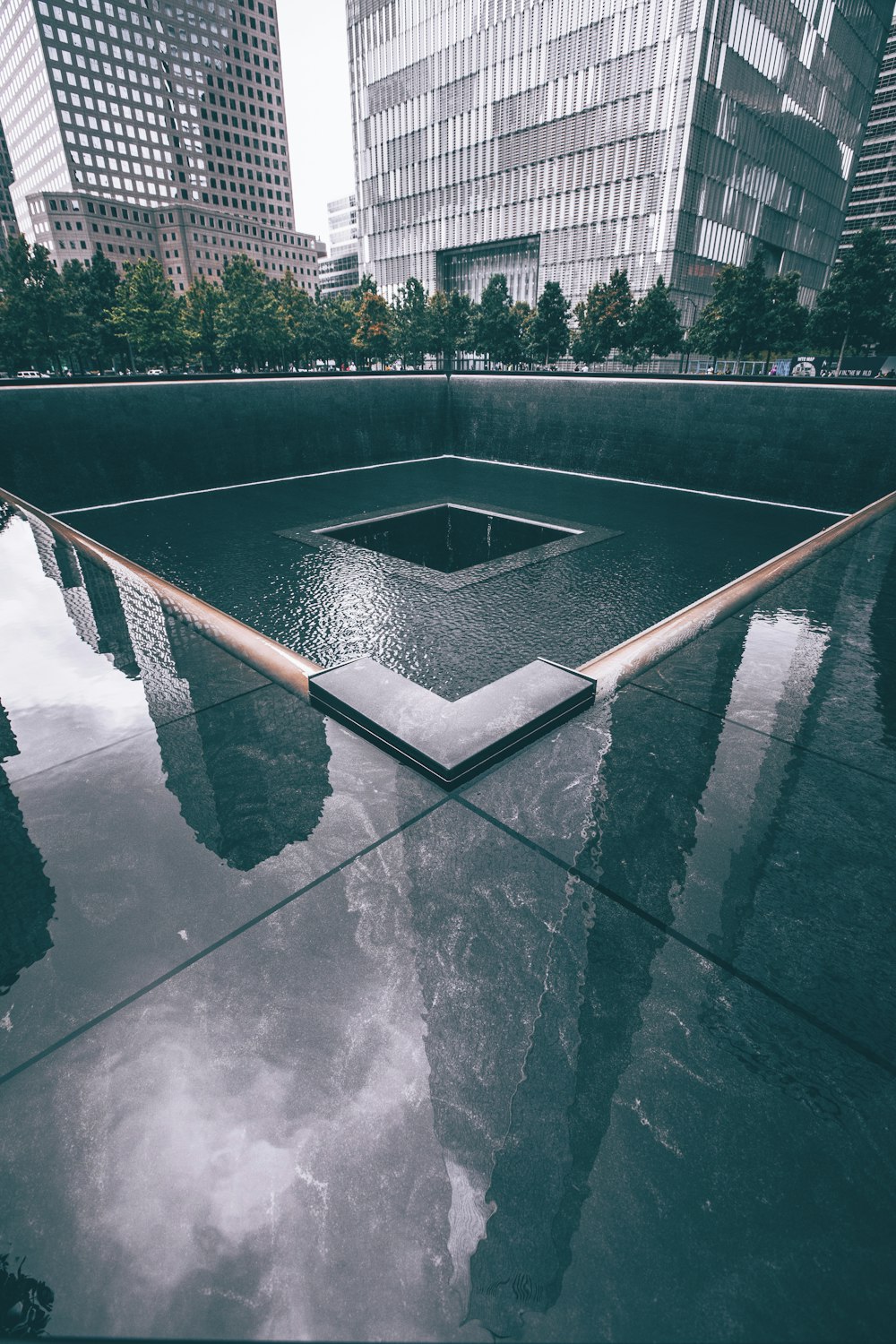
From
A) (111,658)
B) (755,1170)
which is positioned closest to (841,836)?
(755,1170)

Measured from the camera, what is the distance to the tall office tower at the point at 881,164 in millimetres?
83938

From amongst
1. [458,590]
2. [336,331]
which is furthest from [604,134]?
[458,590]

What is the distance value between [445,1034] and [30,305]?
5145 centimetres

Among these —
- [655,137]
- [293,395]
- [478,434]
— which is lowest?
[478,434]

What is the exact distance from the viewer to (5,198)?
12662 cm

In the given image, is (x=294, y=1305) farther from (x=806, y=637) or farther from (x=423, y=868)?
(x=806, y=637)

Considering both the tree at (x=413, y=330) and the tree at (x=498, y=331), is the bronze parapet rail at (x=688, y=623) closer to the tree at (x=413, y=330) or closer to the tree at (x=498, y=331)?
the tree at (x=498, y=331)

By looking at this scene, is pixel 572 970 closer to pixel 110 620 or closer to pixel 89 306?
pixel 110 620

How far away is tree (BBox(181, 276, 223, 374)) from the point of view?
42.4 m

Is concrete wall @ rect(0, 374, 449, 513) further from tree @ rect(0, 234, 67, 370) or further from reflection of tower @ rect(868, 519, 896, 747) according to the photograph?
tree @ rect(0, 234, 67, 370)

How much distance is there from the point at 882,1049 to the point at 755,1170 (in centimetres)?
69

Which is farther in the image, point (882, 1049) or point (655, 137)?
point (655, 137)

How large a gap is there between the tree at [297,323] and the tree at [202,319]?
4701mm

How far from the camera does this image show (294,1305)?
132 cm
